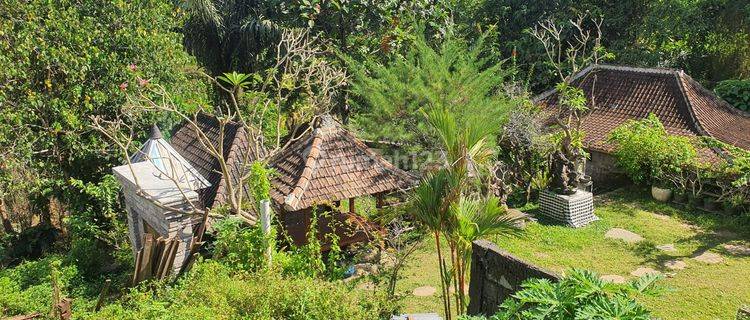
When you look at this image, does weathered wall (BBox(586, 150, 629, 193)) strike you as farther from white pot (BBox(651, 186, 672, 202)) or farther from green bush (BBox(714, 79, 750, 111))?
green bush (BBox(714, 79, 750, 111))

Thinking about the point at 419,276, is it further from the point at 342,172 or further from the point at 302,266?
the point at 302,266

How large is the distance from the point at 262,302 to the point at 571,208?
755 cm

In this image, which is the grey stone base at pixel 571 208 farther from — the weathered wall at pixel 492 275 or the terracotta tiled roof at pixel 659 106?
the weathered wall at pixel 492 275

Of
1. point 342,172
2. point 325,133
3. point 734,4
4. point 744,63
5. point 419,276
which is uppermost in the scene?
point 734,4

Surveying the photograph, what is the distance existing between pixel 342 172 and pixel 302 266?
314 centimetres

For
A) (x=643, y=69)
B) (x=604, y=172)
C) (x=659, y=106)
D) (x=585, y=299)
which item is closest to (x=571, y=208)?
(x=604, y=172)

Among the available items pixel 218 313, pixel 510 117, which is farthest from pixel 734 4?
pixel 218 313

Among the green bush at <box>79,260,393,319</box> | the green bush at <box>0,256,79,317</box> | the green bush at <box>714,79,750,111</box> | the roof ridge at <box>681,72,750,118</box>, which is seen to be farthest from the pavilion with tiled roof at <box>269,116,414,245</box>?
the green bush at <box>714,79,750,111</box>

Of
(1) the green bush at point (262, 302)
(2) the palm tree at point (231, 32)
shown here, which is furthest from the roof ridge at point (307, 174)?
(2) the palm tree at point (231, 32)

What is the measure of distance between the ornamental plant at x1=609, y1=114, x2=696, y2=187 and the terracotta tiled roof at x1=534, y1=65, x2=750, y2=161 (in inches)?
19.7

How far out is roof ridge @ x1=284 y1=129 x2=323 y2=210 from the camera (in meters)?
8.73

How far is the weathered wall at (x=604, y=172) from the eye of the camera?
44.3ft

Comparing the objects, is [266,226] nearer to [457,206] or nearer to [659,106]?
[457,206]

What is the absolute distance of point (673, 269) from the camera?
923 cm
